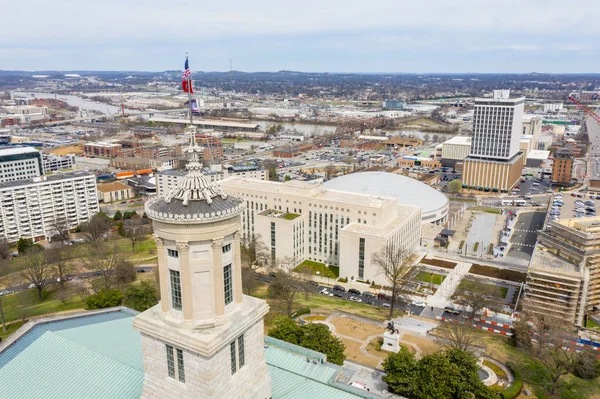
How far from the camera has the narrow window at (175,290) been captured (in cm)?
2644

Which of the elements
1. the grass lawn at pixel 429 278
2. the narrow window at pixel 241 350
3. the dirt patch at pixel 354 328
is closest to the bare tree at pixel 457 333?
the dirt patch at pixel 354 328

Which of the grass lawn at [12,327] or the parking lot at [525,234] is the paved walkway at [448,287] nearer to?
the parking lot at [525,234]

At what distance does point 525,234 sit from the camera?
135 metres

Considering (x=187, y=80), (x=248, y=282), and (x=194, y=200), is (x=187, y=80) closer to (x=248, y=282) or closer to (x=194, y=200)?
(x=194, y=200)

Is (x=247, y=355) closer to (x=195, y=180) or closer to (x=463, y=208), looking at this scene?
(x=195, y=180)

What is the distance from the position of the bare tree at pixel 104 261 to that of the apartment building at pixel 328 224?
33.3 metres

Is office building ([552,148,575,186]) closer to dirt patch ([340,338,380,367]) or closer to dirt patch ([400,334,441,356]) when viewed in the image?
dirt patch ([400,334,441,356])

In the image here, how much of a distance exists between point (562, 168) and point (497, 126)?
36.2 meters

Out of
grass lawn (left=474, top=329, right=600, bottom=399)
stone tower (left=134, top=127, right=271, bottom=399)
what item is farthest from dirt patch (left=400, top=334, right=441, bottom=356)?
stone tower (left=134, top=127, right=271, bottom=399)

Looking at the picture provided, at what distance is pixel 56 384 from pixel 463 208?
148619mm

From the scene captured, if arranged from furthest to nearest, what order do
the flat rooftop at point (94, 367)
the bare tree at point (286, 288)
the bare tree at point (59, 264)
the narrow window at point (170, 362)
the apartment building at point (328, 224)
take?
the apartment building at point (328, 224)
the bare tree at point (59, 264)
the bare tree at point (286, 288)
the flat rooftop at point (94, 367)
the narrow window at point (170, 362)

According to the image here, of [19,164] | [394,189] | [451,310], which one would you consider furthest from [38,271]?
[19,164]

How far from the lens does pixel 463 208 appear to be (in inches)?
6324

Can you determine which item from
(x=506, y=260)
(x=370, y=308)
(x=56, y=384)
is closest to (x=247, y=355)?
(x=56, y=384)
